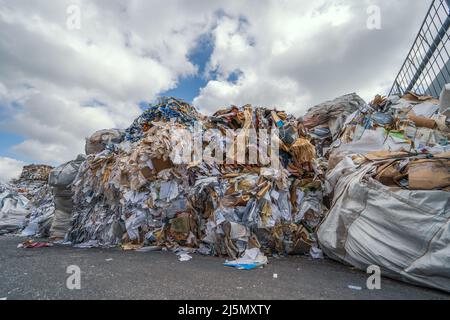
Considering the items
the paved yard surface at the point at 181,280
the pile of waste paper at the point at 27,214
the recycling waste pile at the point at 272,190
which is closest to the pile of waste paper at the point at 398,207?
the recycling waste pile at the point at 272,190

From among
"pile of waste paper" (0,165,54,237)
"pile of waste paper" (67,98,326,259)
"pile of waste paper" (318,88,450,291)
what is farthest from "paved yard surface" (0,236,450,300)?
"pile of waste paper" (0,165,54,237)

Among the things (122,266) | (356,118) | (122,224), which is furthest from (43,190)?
(356,118)

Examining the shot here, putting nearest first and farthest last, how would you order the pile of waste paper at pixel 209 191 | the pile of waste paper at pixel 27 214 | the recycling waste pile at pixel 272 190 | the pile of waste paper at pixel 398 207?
the pile of waste paper at pixel 398 207, the recycling waste pile at pixel 272 190, the pile of waste paper at pixel 209 191, the pile of waste paper at pixel 27 214

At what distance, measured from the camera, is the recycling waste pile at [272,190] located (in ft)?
6.68

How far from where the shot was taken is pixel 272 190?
310 centimetres

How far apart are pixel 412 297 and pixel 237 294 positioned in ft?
4.18

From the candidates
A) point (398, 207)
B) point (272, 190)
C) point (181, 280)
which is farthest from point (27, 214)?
point (398, 207)

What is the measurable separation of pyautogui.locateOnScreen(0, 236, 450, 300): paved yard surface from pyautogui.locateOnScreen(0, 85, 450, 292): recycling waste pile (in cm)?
21

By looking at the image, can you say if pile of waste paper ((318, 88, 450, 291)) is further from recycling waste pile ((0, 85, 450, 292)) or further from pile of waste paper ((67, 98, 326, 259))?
pile of waste paper ((67, 98, 326, 259))

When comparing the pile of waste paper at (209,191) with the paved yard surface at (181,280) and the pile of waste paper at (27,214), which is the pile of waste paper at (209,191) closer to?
the paved yard surface at (181,280)

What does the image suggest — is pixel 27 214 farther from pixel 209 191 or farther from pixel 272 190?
pixel 272 190

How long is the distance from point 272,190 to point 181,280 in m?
1.64

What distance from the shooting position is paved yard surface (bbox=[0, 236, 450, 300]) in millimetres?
1667

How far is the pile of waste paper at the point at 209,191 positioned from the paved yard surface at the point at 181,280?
1.29 feet
